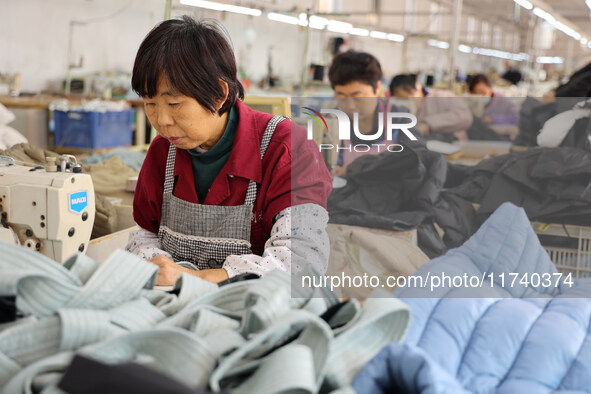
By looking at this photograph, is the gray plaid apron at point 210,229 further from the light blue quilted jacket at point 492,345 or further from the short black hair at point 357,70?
the short black hair at point 357,70

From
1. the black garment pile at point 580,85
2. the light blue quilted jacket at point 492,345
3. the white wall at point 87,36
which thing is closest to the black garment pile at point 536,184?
the light blue quilted jacket at point 492,345

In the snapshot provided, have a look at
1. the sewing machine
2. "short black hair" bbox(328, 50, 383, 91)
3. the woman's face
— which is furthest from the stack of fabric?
"short black hair" bbox(328, 50, 383, 91)

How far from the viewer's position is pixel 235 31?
9742 mm

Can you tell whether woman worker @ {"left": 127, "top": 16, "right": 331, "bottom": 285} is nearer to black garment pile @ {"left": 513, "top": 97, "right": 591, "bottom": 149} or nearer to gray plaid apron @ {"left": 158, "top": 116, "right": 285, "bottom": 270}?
gray plaid apron @ {"left": 158, "top": 116, "right": 285, "bottom": 270}

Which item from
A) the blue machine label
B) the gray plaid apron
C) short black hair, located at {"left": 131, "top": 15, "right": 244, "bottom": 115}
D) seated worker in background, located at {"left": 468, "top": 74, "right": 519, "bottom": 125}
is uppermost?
short black hair, located at {"left": 131, "top": 15, "right": 244, "bottom": 115}

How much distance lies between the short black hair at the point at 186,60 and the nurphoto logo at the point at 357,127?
0.31 m

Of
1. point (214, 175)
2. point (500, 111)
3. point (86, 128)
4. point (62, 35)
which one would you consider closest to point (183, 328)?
point (214, 175)

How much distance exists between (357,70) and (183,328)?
2748 mm

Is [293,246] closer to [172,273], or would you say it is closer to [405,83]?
[172,273]

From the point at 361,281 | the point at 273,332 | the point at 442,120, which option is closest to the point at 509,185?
the point at 442,120

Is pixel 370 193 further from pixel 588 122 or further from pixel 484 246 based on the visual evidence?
pixel 588 122

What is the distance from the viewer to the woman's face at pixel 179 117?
1.45 m

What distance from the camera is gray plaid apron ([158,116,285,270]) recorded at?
5.12 ft

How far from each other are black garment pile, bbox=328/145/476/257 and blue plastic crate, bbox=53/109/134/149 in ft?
13.2
